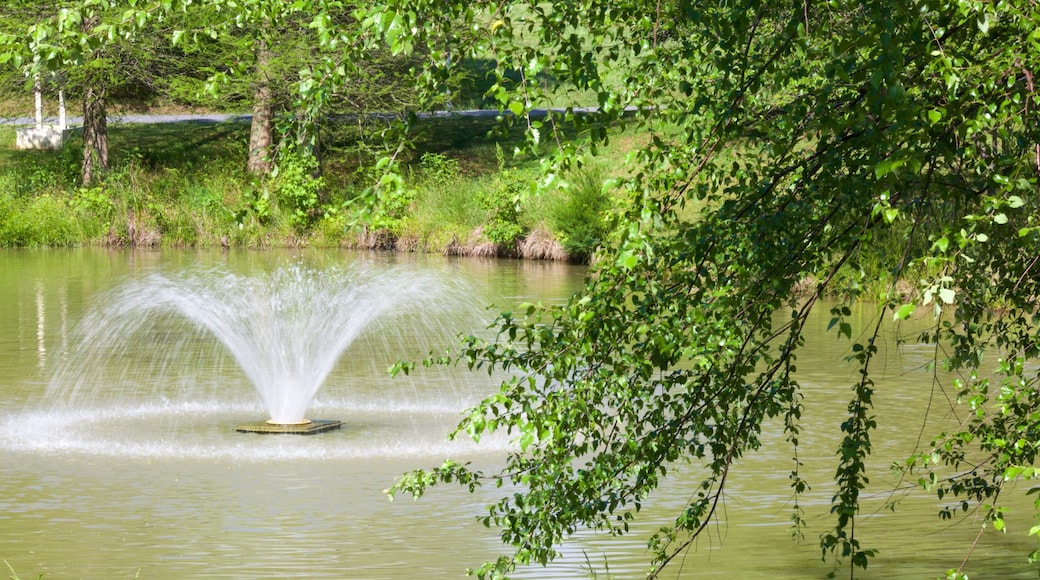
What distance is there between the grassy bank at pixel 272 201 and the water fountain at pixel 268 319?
469cm

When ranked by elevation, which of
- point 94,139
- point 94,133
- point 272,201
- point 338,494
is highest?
point 94,133

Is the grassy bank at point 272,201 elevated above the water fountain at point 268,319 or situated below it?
above

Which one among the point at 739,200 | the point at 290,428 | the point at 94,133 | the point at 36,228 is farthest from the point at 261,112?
the point at 739,200

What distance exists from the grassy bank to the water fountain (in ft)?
15.4

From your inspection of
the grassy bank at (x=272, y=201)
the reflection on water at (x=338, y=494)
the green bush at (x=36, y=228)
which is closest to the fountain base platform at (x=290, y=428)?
the reflection on water at (x=338, y=494)

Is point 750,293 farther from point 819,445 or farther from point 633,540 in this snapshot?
point 819,445

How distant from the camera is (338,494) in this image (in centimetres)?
1050

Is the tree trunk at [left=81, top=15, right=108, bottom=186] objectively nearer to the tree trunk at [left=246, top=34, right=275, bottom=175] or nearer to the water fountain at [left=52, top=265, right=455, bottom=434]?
the tree trunk at [left=246, top=34, right=275, bottom=175]

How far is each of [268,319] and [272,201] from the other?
53.4ft

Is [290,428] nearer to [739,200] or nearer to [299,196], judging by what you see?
[739,200]

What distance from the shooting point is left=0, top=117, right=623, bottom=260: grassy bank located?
32.4 metres

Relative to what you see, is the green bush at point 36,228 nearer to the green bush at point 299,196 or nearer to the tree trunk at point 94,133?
the tree trunk at point 94,133

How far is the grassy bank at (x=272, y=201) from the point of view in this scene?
1277 inches

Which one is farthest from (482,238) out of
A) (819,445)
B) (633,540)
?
(633,540)
